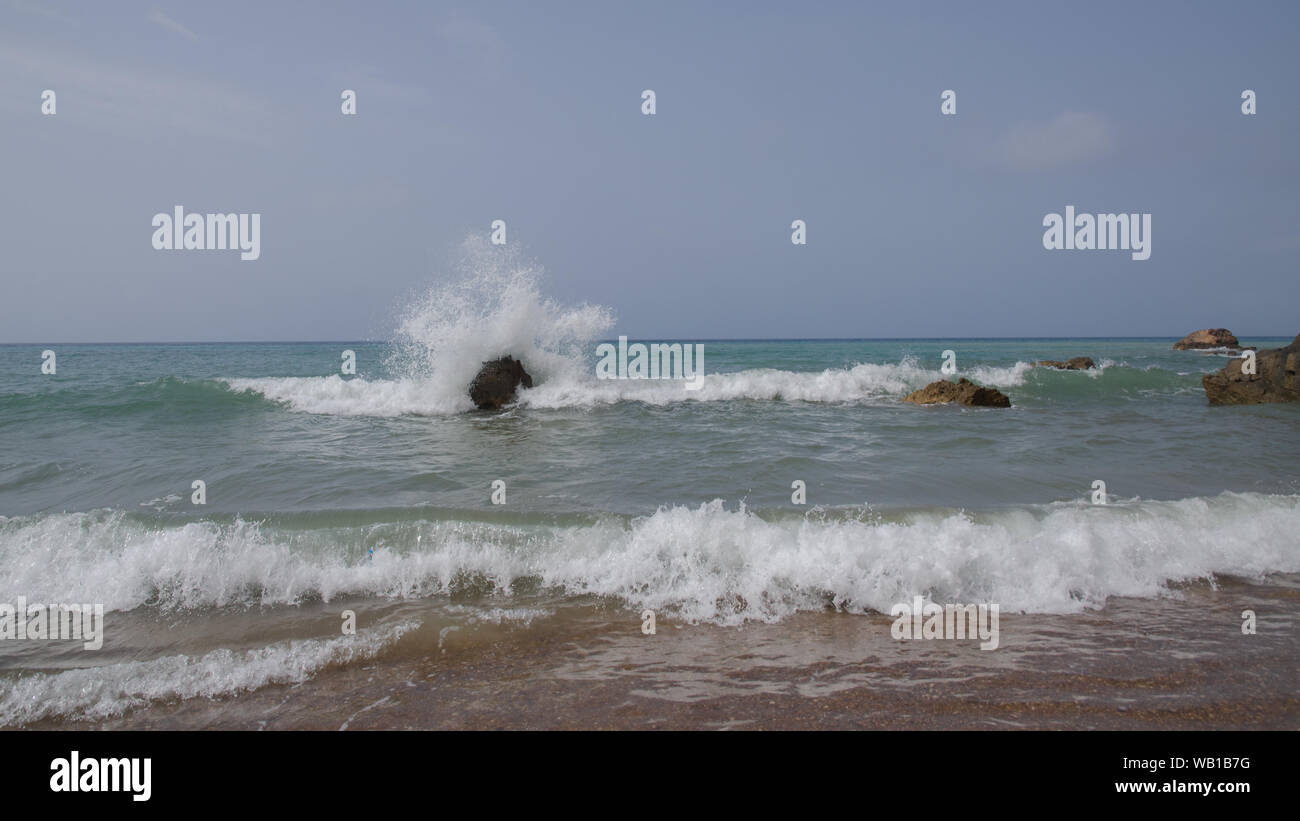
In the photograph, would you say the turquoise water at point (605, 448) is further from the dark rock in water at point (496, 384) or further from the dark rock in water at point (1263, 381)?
the dark rock in water at point (1263, 381)

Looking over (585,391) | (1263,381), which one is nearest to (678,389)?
(585,391)

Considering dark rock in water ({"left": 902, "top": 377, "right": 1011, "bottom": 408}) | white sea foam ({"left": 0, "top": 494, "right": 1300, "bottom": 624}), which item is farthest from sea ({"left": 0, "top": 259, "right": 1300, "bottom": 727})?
dark rock in water ({"left": 902, "top": 377, "right": 1011, "bottom": 408})

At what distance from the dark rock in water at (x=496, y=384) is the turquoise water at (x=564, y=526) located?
2.96m

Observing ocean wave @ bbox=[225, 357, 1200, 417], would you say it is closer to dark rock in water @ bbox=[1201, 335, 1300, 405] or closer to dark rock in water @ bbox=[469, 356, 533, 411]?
dark rock in water @ bbox=[469, 356, 533, 411]

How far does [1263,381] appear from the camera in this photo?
14852mm

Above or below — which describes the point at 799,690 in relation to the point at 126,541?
below

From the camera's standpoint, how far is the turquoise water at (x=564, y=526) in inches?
185

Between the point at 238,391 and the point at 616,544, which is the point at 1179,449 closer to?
the point at 616,544

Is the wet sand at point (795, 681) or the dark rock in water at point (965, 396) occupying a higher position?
the dark rock in water at point (965, 396)

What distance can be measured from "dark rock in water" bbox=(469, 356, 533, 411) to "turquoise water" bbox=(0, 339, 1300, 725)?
2.96 meters

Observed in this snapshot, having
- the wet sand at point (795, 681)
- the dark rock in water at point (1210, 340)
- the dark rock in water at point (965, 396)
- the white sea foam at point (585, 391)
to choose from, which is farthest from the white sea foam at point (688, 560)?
the dark rock in water at point (1210, 340)
